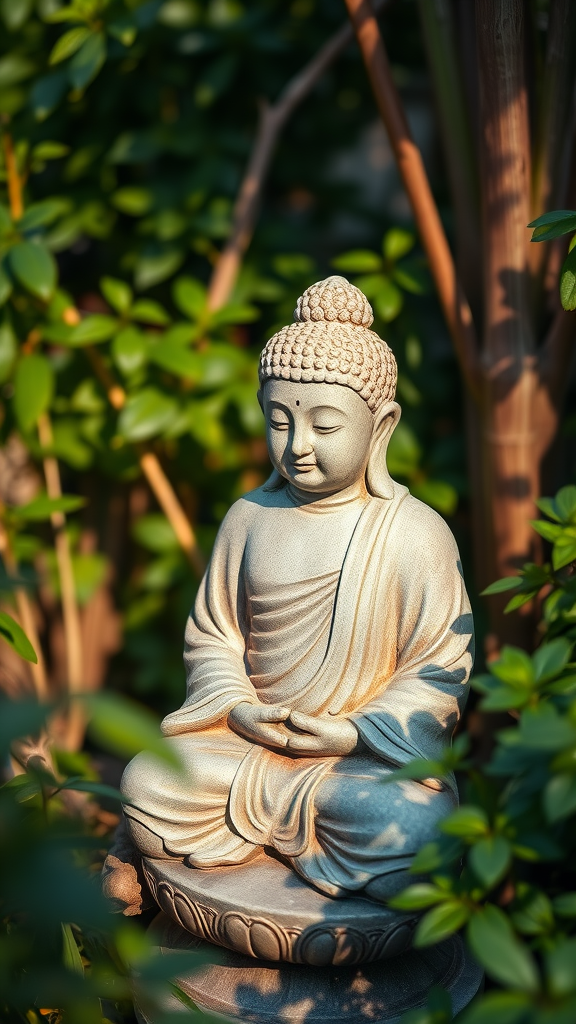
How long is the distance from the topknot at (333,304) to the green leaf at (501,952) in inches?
50.9

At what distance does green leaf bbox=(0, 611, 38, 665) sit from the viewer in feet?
7.06

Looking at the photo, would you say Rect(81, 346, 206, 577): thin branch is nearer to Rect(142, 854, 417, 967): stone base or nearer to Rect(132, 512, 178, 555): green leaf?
Rect(132, 512, 178, 555): green leaf

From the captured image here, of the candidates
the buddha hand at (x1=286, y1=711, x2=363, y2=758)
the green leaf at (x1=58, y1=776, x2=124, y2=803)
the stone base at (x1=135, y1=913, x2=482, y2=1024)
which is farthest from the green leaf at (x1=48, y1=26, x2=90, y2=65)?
the stone base at (x1=135, y1=913, x2=482, y2=1024)

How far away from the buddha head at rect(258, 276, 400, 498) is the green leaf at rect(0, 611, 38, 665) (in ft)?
2.23

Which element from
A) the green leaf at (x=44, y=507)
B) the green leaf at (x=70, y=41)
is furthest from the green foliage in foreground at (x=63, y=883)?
the green leaf at (x=70, y=41)

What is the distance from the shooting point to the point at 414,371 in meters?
3.46

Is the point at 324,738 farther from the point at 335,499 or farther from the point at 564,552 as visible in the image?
the point at 564,552

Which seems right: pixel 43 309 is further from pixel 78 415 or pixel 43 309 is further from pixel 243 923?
pixel 243 923

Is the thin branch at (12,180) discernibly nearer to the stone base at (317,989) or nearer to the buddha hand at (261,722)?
the buddha hand at (261,722)

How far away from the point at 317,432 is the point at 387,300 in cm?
113

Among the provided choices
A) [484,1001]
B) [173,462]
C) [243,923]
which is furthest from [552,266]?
[484,1001]

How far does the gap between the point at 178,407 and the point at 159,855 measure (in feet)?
5.85

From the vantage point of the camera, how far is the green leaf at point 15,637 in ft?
7.06

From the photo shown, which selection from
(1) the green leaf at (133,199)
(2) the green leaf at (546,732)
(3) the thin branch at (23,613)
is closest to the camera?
(2) the green leaf at (546,732)
